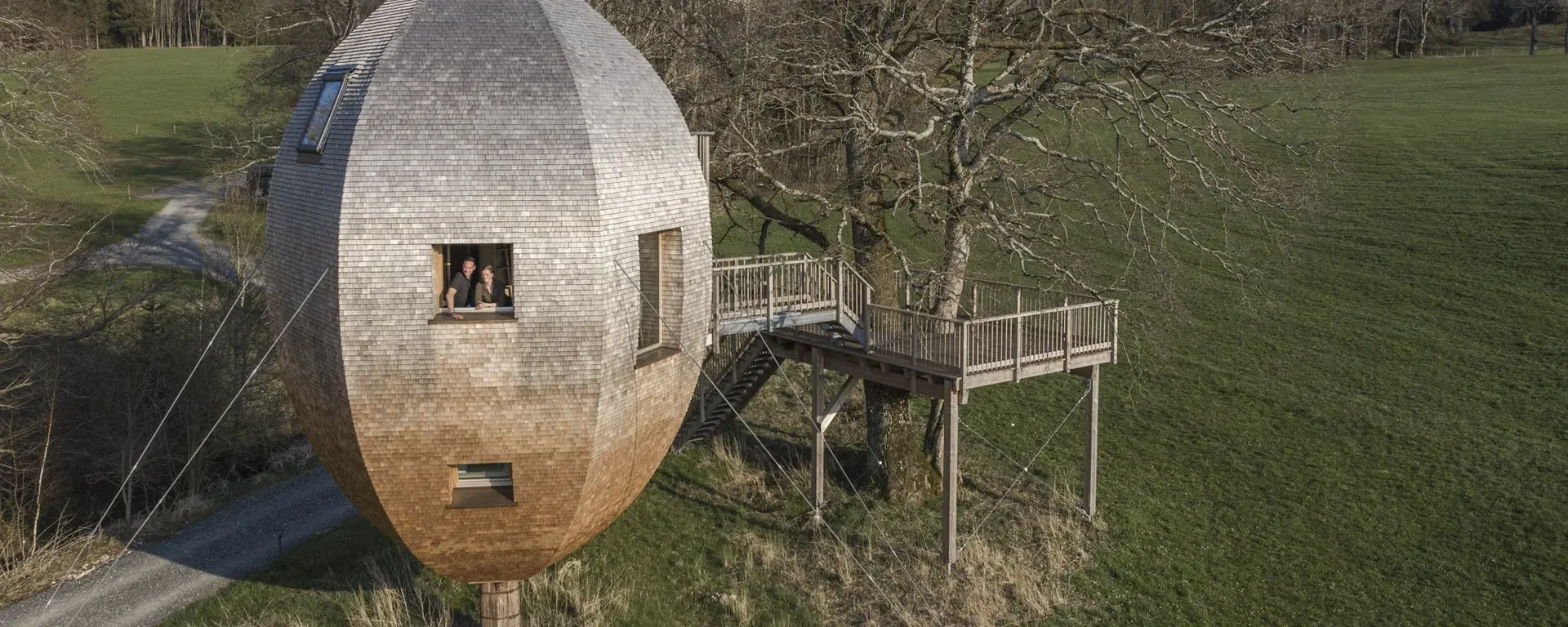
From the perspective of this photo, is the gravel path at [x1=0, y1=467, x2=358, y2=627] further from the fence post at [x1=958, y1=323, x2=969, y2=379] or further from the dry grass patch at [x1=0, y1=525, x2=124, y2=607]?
the fence post at [x1=958, y1=323, x2=969, y2=379]

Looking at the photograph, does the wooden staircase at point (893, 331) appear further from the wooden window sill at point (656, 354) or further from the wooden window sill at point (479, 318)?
the wooden window sill at point (479, 318)

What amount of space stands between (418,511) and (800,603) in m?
6.56

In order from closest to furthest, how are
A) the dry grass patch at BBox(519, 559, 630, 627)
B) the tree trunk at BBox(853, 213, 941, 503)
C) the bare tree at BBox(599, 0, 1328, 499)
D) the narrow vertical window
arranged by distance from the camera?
the narrow vertical window
the dry grass patch at BBox(519, 559, 630, 627)
the bare tree at BBox(599, 0, 1328, 499)
the tree trunk at BBox(853, 213, 941, 503)

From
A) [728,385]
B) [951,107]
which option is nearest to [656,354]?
[951,107]

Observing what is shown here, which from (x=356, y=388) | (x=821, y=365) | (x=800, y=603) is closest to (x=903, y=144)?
(x=821, y=365)

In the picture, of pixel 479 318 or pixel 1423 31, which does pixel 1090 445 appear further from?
pixel 1423 31

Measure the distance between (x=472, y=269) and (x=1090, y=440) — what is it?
11.8 metres

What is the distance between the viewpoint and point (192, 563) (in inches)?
838

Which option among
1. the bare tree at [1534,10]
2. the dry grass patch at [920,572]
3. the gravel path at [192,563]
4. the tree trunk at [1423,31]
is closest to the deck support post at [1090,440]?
the dry grass patch at [920,572]

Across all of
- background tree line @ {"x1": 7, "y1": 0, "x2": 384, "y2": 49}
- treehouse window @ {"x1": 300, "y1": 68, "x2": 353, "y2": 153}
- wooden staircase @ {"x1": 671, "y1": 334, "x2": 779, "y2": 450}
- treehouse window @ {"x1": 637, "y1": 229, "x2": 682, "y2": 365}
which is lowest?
wooden staircase @ {"x1": 671, "y1": 334, "x2": 779, "y2": 450}

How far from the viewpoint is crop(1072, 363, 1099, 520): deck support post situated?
70.6 feet

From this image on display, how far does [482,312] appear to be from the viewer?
14930 mm

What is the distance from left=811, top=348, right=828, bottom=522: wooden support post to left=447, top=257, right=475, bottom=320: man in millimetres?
8002

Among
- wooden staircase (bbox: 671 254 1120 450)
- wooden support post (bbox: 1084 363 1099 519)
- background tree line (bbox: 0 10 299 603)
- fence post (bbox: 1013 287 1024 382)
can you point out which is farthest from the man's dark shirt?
wooden support post (bbox: 1084 363 1099 519)
